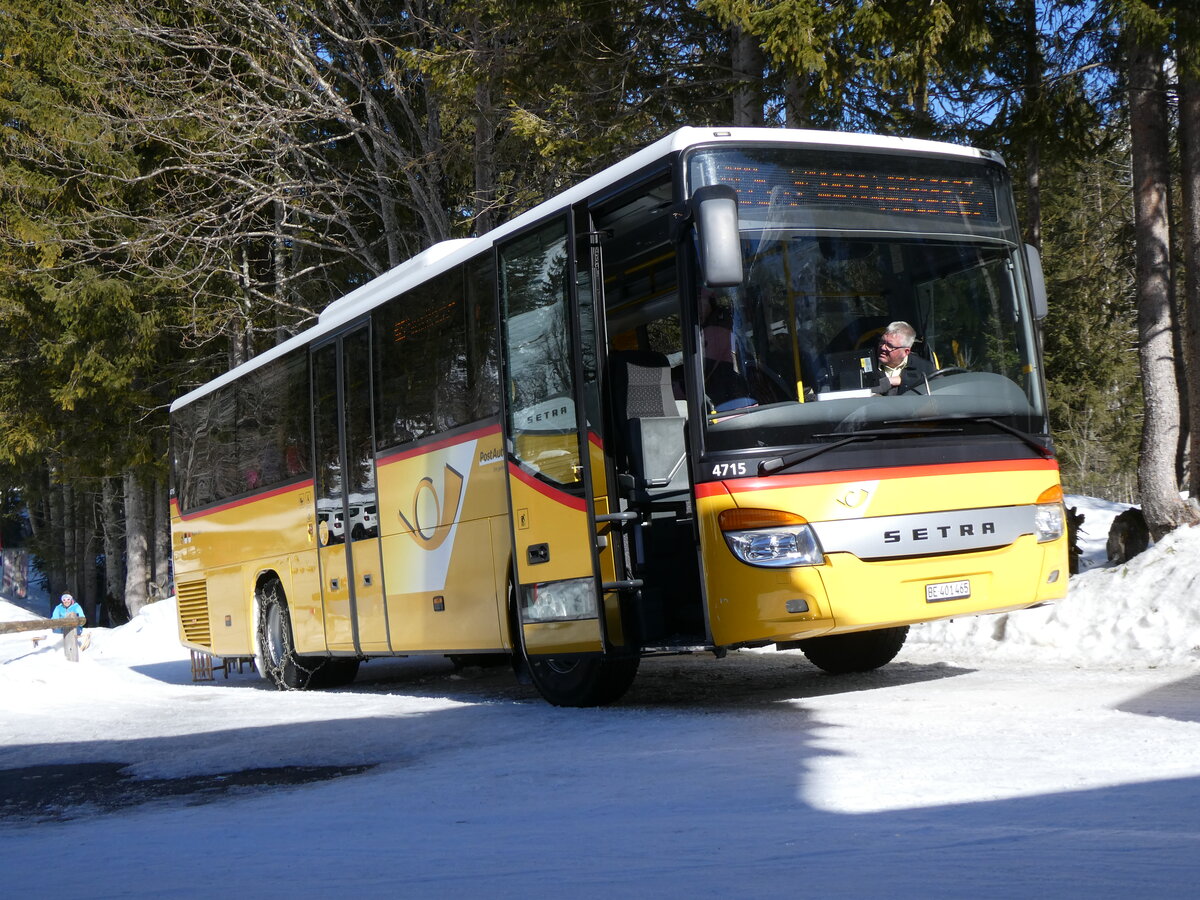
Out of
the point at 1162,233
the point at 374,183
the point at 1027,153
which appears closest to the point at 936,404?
the point at 1162,233

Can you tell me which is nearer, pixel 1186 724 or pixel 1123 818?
pixel 1123 818

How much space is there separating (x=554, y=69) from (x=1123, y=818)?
15140 millimetres

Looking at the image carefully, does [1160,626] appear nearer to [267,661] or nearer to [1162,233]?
[1162,233]

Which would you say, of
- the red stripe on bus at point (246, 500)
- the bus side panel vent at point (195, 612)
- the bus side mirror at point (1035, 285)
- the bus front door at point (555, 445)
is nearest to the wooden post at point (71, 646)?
the red stripe on bus at point (246, 500)

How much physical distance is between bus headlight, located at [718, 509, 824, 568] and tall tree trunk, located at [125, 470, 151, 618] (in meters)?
26.7

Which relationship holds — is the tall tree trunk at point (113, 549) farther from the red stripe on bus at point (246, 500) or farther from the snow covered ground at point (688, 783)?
the snow covered ground at point (688, 783)

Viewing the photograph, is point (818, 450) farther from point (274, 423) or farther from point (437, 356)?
point (274, 423)

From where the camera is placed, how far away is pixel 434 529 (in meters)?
11.4

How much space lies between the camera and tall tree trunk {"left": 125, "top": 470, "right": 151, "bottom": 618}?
33281mm

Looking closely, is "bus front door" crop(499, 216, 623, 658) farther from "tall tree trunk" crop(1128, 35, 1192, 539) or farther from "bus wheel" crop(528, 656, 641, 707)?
"tall tree trunk" crop(1128, 35, 1192, 539)

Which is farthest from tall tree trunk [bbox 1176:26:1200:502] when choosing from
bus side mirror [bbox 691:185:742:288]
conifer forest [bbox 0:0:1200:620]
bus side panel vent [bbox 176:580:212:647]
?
bus side panel vent [bbox 176:580:212:647]

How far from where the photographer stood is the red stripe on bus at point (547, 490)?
9406 millimetres

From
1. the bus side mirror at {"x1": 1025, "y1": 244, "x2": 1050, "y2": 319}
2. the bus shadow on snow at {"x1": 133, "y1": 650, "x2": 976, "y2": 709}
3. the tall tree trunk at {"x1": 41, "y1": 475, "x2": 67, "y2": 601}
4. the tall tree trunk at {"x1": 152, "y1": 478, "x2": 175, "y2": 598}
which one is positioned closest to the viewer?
the bus side mirror at {"x1": 1025, "y1": 244, "x2": 1050, "y2": 319}

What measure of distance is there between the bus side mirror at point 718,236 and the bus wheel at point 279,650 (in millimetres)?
7957
